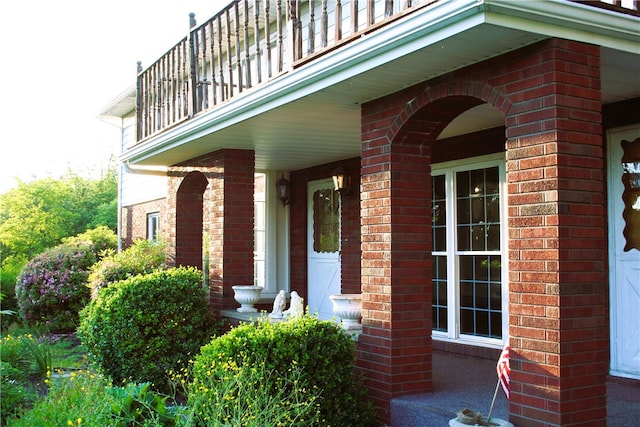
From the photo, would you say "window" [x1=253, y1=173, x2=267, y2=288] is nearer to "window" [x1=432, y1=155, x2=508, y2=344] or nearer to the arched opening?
the arched opening

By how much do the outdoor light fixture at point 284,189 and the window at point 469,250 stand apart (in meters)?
3.92

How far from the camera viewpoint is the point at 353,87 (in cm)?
583

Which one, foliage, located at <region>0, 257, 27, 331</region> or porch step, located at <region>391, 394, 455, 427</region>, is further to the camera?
foliage, located at <region>0, 257, 27, 331</region>

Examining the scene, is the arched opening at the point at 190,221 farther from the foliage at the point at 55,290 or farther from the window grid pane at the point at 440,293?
the window grid pane at the point at 440,293

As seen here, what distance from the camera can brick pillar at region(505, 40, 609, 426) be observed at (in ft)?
14.5

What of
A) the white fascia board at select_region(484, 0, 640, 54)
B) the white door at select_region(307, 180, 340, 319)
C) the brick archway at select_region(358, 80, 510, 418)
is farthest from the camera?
the white door at select_region(307, 180, 340, 319)

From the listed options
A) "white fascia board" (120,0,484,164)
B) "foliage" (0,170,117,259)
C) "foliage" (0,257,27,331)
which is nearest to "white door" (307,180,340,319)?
"white fascia board" (120,0,484,164)

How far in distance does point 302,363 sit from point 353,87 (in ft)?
7.88

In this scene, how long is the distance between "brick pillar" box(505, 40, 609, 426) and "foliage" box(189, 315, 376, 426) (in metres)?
1.53

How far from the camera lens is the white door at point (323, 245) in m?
11.1

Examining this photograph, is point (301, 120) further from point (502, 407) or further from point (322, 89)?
point (502, 407)

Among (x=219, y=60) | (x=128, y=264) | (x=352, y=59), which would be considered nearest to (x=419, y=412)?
(x=352, y=59)

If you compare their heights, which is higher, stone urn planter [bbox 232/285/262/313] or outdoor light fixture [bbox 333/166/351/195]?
outdoor light fixture [bbox 333/166/351/195]

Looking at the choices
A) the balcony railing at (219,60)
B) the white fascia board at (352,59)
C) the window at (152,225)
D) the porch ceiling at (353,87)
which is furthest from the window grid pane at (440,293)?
the window at (152,225)
